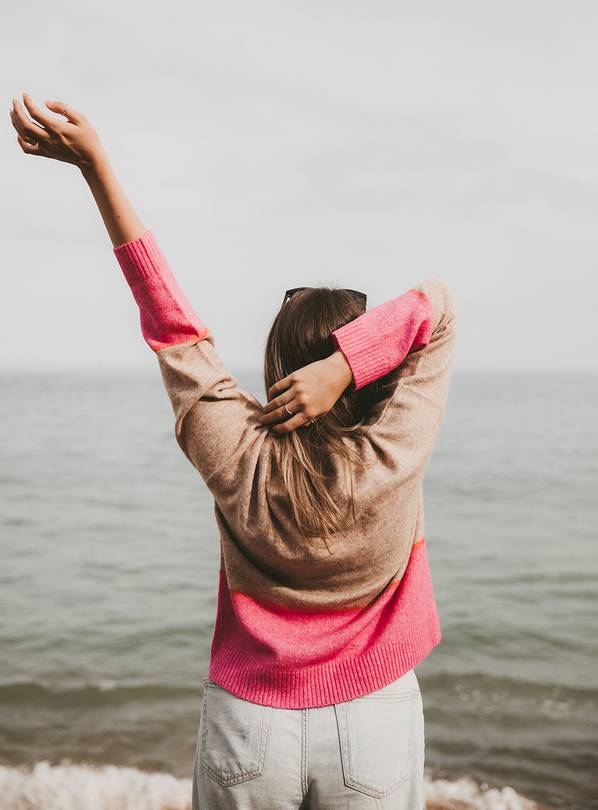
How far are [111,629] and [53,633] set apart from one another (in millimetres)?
519

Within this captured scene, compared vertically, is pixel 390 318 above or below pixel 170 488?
above

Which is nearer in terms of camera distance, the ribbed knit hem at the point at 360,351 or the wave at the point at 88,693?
the ribbed knit hem at the point at 360,351

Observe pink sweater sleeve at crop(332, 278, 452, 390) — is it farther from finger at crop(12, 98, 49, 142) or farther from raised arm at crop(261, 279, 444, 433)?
finger at crop(12, 98, 49, 142)

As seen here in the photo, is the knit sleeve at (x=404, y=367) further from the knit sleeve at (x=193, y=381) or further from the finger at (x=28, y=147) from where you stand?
the finger at (x=28, y=147)

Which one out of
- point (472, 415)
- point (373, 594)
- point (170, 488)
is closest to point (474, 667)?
point (373, 594)

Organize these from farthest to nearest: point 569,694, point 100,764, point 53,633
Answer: point 53,633 → point 569,694 → point 100,764

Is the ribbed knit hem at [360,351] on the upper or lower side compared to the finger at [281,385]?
upper

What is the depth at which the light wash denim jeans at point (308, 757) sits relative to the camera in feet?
5.28

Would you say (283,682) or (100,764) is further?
(100,764)

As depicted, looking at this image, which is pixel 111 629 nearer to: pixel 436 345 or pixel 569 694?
pixel 569 694

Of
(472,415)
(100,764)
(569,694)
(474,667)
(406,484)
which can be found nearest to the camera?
(406,484)

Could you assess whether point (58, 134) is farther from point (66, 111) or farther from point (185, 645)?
point (185, 645)

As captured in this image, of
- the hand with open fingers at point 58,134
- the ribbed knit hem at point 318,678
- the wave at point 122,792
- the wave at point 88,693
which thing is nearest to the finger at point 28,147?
the hand with open fingers at point 58,134

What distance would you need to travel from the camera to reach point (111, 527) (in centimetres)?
1159
